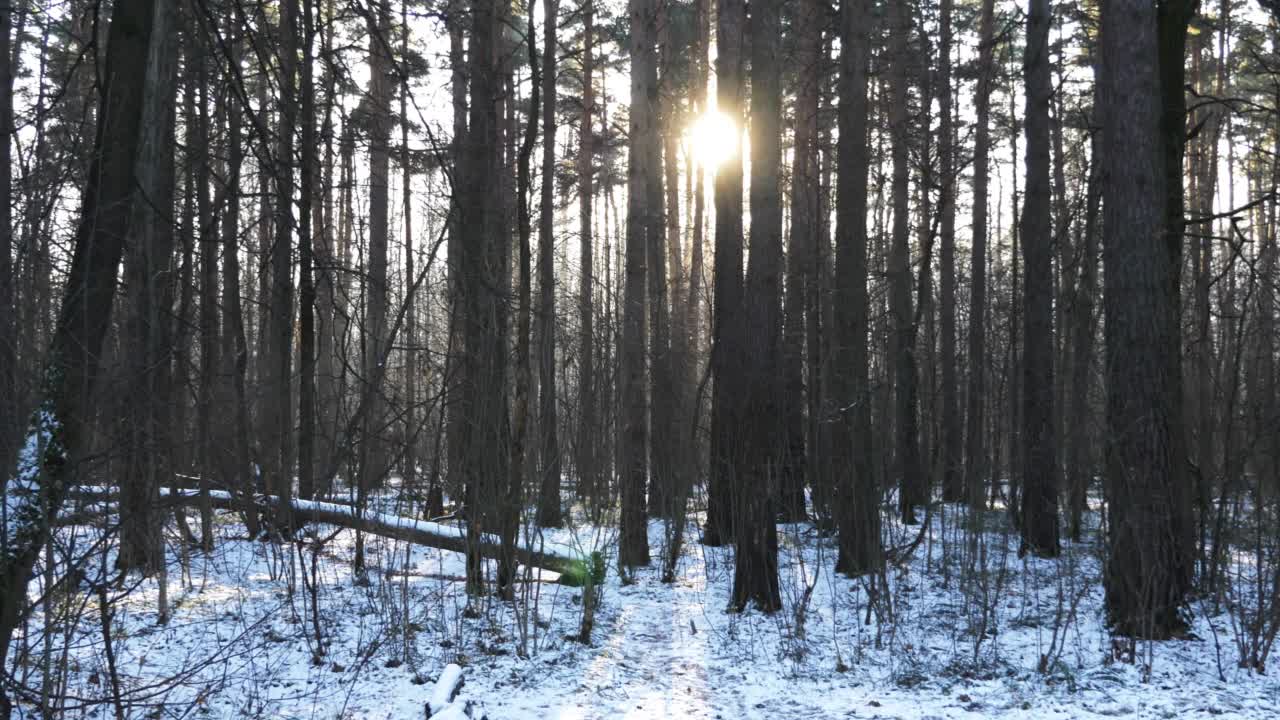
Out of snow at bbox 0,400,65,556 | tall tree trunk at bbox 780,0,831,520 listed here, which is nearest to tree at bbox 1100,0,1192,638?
tall tree trunk at bbox 780,0,831,520

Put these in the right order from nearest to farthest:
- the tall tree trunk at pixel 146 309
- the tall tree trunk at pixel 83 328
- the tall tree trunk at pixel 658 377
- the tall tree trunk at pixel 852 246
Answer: the tall tree trunk at pixel 83 328, the tall tree trunk at pixel 146 309, the tall tree trunk at pixel 852 246, the tall tree trunk at pixel 658 377

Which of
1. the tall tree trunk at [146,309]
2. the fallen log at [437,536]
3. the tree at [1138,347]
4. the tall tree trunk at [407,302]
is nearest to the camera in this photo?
the tall tree trunk at [146,309]

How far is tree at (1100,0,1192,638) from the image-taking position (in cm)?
536

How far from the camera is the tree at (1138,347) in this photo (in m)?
5.36

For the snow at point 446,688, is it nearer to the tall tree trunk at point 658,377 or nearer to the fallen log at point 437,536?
the fallen log at point 437,536

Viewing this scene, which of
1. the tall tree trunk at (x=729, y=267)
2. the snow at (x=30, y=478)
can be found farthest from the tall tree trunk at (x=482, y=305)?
the snow at (x=30, y=478)

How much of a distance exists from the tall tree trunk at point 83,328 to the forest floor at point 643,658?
0.45 metres

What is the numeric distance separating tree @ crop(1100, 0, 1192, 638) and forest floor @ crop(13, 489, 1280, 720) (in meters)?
0.40

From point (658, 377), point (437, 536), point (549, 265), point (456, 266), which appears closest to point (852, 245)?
point (658, 377)

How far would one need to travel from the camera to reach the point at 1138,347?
5469 millimetres

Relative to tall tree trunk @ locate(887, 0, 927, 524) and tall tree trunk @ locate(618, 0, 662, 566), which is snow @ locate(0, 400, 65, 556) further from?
tall tree trunk @ locate(887, 0, 927, 524)

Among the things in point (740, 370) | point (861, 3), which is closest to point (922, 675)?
point (740, 370)

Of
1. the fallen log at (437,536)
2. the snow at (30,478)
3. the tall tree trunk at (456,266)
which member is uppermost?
the tall tree trunk at (456,266)

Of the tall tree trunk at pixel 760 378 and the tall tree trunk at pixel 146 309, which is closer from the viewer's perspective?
the tall tree trunk at pixel 146 309
